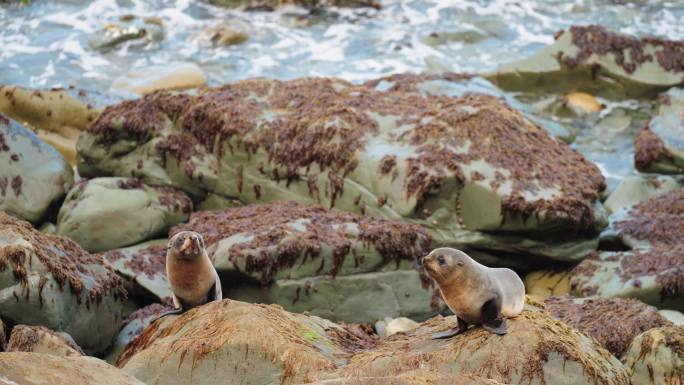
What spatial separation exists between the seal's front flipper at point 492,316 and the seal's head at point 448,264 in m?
0.25

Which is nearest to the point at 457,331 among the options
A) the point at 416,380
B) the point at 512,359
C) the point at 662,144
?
the point at 512,359

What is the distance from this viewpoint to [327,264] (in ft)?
30.3

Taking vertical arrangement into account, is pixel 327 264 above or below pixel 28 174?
below

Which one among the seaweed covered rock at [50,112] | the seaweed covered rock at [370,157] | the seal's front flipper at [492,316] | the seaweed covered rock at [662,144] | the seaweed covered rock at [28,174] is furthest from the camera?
the seaweed covered rock at [50,112]

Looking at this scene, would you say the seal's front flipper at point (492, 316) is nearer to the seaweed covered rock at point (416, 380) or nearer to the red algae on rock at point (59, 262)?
the seaweed covered rock at point (416, 380)

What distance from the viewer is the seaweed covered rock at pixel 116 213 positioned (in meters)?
10.2

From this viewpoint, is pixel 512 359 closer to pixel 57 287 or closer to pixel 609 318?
pixel 609 318

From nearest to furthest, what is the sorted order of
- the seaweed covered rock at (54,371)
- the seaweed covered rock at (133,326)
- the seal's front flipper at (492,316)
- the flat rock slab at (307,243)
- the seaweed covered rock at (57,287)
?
the seaweed covered rock at (54,371) < the seal's front flipper at (492,316) < the seaweed covered rock at (57,287) < the seaweed covered rock at (133,326) < the flat rock slab at (307,243)

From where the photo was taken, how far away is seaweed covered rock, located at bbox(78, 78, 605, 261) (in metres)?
10.2

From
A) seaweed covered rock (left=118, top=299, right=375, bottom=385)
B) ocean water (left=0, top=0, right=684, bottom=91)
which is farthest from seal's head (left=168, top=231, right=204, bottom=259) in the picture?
→ ocean water (left=0, top=0, right=684, bottom=91)

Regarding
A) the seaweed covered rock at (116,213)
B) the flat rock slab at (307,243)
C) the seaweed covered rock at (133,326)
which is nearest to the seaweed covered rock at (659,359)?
the flat rock slab at (307,243)

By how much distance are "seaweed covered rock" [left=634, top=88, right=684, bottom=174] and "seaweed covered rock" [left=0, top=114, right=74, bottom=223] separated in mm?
7771

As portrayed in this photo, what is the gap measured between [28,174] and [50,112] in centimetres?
353

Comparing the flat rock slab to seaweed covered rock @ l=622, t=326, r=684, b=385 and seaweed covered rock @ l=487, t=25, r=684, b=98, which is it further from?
seaweed covered rock @ l=487, t=25, r=684, b=98
